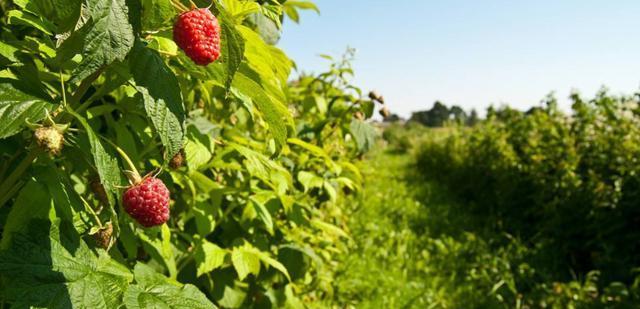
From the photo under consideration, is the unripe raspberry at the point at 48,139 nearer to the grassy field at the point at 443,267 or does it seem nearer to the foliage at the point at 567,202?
the grassy field at the point at 443,267

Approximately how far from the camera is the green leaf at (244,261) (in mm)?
1812

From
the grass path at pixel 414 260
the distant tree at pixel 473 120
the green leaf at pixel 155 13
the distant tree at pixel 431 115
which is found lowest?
the grass path at pixel 414 260

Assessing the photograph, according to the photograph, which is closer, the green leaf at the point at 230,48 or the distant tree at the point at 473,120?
the green leaf at the point at 230,48

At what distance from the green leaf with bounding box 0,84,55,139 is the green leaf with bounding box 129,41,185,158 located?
0.60ft

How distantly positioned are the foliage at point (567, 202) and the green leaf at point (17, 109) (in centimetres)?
385

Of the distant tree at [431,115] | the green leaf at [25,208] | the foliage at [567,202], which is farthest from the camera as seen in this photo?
the distant tree at [431,115]

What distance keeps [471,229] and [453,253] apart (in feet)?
3.22

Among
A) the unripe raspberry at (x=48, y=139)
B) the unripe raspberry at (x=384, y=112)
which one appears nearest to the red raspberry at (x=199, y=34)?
the unripe raspberry at (x=48, y=139)

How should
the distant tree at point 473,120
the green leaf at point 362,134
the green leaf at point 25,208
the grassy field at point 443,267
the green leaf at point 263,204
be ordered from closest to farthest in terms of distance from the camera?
the green leaf at point 25,208, the green leaf at point 263,204, the green leaf at point 362,134, the grassy field at point 443,267, the distant tree at point 473,120

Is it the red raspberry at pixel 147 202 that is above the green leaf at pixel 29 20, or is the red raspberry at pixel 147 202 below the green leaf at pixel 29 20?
below

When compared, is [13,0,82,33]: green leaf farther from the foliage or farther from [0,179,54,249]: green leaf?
the foliage

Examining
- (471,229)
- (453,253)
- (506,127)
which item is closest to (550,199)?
(471,229)

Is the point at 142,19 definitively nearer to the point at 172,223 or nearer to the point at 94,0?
the point at 94,0

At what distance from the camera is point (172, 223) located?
186cm
